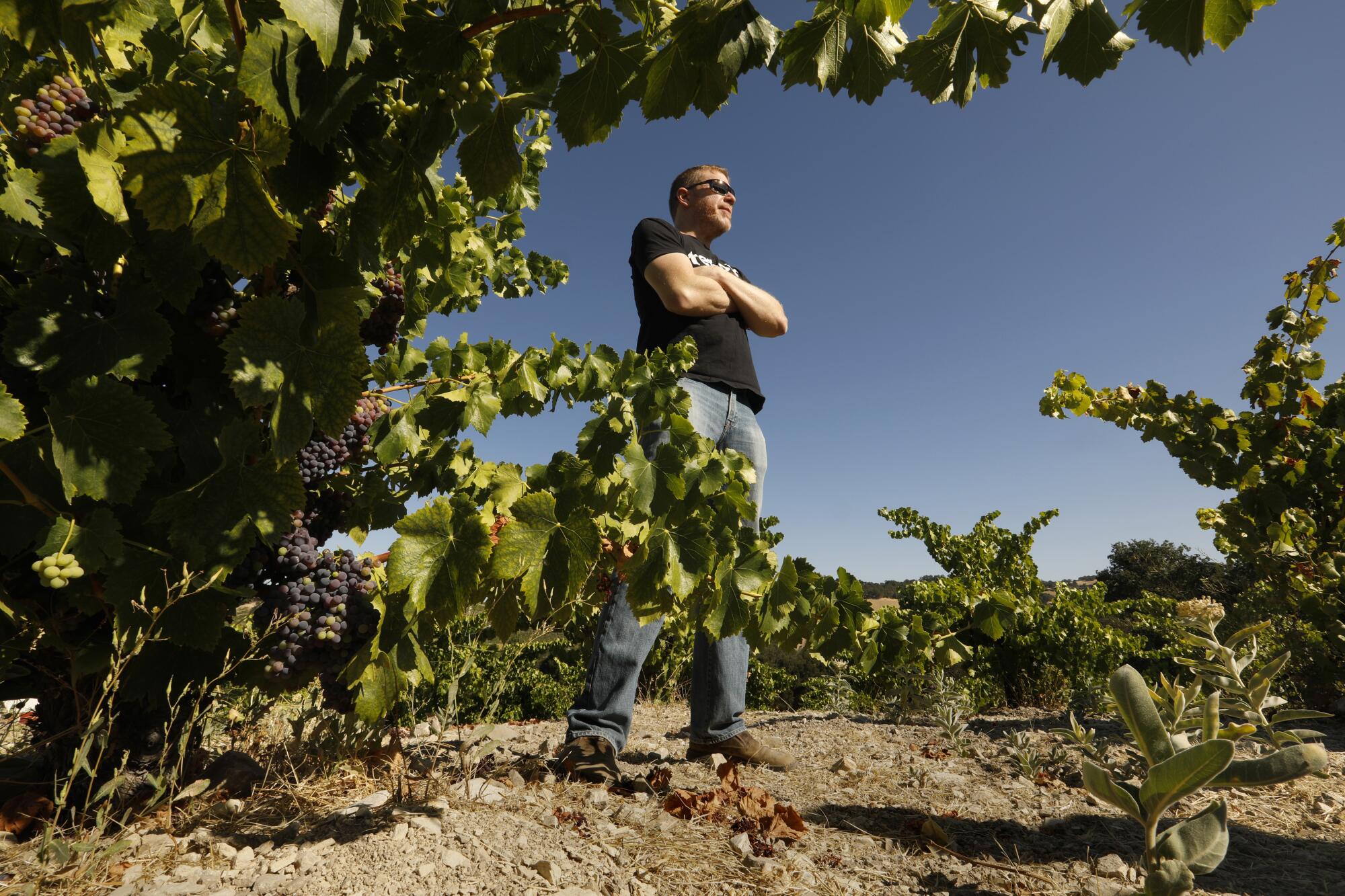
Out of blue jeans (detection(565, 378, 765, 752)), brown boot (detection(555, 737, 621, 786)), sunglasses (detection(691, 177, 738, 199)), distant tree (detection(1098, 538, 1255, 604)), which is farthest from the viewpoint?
distant tree (detection(1098, 538, 1255, 604))

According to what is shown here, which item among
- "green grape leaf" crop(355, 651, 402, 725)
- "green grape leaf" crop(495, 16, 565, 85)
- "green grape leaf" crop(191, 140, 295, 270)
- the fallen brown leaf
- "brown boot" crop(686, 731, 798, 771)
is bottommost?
the fallen brown leaf

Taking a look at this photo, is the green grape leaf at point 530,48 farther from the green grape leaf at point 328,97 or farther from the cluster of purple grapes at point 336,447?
the cluster of purple grapes at point 336,447

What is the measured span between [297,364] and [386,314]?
0.59 meters

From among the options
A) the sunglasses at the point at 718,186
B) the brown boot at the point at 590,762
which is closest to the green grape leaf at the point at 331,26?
the brown boot at the point at 590,762

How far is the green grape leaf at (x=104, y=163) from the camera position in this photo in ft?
3.47

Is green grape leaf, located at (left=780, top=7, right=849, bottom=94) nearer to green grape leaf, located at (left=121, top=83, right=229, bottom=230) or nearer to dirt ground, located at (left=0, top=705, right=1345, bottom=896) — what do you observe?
green grape leaf, located at (left=121, top=83, right=229, bottom=230)

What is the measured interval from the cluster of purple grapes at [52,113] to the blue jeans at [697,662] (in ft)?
5.62

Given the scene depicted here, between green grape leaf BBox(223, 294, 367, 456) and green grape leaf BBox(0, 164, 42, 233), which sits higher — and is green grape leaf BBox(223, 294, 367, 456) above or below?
below

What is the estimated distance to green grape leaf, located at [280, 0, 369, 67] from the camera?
874 mm

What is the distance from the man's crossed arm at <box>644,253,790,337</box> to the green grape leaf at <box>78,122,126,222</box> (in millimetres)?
1599

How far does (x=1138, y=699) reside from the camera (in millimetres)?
1160

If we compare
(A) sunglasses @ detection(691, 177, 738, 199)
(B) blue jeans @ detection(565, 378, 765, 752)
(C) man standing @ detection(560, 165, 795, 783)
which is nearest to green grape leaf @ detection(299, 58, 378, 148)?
(C) man standing @ detection(560, 165, 795, 783)

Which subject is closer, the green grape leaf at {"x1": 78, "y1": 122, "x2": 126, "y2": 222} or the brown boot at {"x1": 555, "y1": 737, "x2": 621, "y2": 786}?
the green grape leaf at {"x1": 78, "y1": 122, "x2": 126, "y2": 222}

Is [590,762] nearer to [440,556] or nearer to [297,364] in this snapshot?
[440,556]
